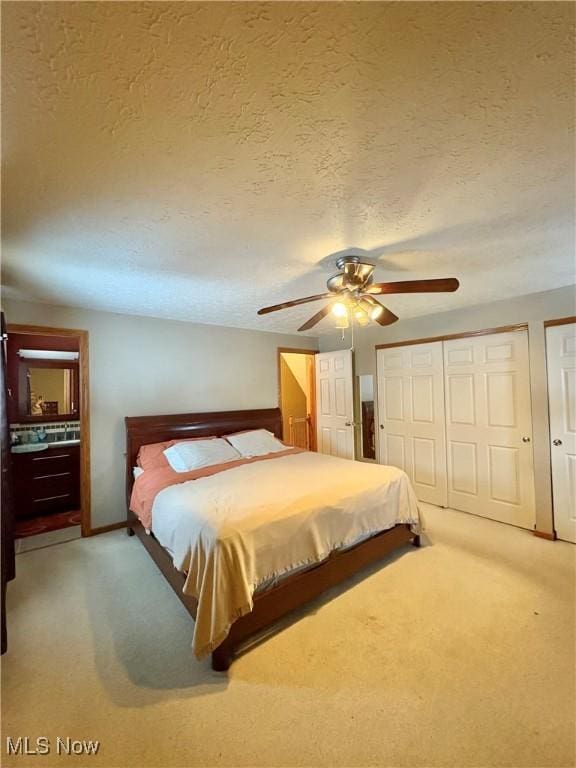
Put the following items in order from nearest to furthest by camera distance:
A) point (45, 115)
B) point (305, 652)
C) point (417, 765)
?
point (45, 115)
point (417, 765)
point (305, 652)

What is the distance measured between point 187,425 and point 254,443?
804mm

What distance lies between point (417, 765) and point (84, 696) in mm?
1454

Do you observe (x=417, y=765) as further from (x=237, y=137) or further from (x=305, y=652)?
(x=237, y=137)

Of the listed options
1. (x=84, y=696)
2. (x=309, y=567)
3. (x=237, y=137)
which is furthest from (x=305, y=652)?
(x=237, y=137)

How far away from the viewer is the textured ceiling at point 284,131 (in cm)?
74

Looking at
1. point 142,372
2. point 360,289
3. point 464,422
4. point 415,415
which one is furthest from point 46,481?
point 464,422

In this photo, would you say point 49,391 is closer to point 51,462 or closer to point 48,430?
point 48,430

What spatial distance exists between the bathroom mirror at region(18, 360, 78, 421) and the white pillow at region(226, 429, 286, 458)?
6.98 feet

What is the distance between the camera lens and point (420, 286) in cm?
179

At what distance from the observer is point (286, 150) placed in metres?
1.12

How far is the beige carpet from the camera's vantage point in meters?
1.23

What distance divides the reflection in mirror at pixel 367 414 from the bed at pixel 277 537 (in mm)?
1393

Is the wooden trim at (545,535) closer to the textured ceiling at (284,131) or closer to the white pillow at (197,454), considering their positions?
the textured ceiling at (284,131)

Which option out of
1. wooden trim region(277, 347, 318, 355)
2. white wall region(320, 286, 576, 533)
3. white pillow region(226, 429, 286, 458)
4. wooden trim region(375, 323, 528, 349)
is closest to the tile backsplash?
white pillow region(226, 429, 286, 458)
